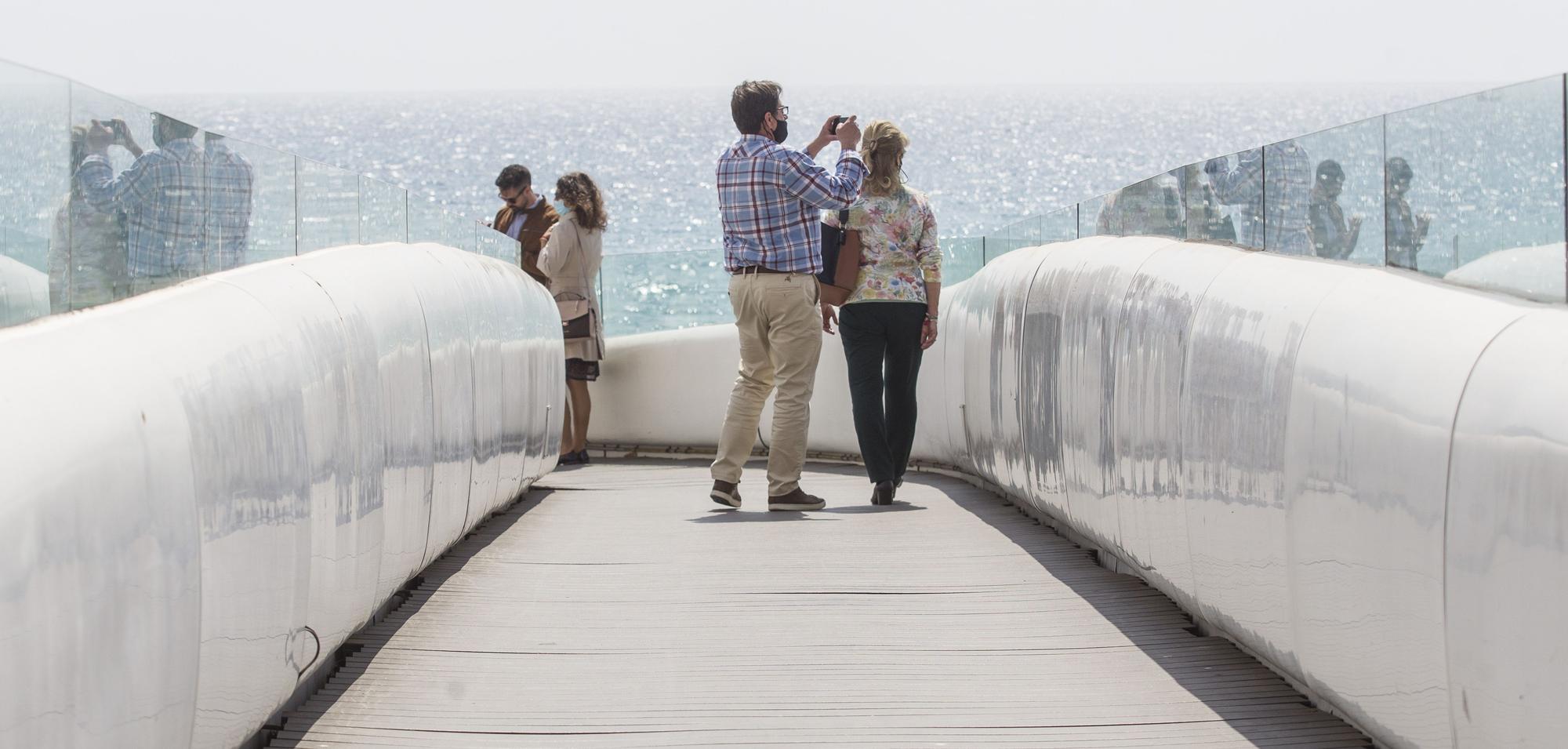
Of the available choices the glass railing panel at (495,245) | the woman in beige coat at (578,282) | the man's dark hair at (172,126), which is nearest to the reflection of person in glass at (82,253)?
the man's dark hair at (172,126)

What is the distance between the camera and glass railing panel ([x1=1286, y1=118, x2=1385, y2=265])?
427cm

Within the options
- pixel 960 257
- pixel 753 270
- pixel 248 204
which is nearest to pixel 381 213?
pixel 248 204

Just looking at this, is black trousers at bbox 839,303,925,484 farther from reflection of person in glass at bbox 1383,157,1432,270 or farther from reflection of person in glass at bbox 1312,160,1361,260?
reflection of person in glass at bbox 1383,157,1432,270

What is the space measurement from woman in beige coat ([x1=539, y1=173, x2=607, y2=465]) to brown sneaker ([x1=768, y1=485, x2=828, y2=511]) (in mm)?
3061

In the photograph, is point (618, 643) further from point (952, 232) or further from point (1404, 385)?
point (952, 232)

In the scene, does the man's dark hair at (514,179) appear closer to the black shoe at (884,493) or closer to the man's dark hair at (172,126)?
the black shoe at (884,493)

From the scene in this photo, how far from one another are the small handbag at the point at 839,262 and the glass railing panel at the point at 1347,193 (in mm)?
3538

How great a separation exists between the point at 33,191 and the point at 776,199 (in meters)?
4.88

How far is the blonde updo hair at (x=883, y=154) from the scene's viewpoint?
8219mm

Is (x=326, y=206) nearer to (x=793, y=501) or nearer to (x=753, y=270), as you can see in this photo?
(x=753, y=270)

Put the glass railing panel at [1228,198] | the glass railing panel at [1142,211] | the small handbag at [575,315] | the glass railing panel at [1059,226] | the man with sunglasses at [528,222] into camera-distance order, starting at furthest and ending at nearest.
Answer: the man with sunglasses at [528,222] → the small handbag at [575,315] → the glass railing panel at [1059,226] → the glass railing panel at [1142,211] → the glass railing panel at [1228,198]

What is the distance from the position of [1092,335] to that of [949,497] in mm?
2628

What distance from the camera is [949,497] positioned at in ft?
28.3

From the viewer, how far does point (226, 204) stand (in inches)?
173
